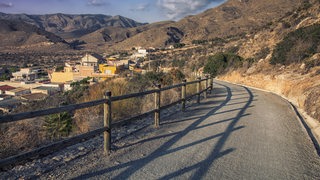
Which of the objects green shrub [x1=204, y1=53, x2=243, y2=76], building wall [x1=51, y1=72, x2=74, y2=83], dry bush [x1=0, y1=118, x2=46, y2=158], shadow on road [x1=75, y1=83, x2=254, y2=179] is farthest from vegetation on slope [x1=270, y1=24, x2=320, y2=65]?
building wall [x1=51, y1=72, x2=74, y2=83]

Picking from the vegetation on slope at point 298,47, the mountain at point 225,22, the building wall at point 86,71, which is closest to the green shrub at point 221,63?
the vegetation on slope at point 298,47

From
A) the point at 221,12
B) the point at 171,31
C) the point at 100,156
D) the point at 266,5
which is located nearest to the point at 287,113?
the point at 100,156

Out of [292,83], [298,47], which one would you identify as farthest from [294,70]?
[298,47]

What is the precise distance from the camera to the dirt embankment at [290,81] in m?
11.5

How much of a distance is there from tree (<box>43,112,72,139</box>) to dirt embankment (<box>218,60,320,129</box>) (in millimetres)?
8270

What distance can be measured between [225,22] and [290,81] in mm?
80516

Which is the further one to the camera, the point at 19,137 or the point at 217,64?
the point at 217,64

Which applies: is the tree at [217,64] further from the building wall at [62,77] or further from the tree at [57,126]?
the tree at [57,126]

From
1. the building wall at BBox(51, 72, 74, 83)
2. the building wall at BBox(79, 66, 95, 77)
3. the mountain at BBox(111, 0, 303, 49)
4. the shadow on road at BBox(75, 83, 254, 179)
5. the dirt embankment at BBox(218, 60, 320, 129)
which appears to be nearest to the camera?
the shadow on road at BBox(75, 83, 254, 179)

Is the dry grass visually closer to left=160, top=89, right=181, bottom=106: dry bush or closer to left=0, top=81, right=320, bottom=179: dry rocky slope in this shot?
left=0, top=81, right=320, bottom=179: dry rocky slope

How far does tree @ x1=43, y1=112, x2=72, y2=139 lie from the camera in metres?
7.73

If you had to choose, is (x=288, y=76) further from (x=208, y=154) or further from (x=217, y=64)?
(x=217, y=64)

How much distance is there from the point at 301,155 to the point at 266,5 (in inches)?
3460

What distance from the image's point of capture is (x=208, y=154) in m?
5.80
